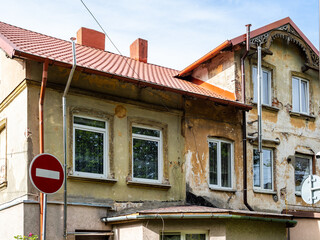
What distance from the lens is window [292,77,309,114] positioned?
17141 mm

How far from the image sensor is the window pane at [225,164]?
1463 cm

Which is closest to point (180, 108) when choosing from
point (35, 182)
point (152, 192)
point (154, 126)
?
point (154, 126)

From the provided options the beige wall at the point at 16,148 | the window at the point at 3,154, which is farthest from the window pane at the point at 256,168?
the window at the point at 3,154

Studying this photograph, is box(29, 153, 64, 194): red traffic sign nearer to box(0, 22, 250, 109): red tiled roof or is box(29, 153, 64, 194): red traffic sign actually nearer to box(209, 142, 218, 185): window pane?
box(0, 22, 250, 109): red tiled roof

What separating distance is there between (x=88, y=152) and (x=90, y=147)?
141 mm

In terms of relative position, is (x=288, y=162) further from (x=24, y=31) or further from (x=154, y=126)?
(x=24, y=31)

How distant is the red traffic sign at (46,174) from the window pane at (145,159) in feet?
16.1

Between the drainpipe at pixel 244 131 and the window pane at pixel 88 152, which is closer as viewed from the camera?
the window pane at pixel 88 152

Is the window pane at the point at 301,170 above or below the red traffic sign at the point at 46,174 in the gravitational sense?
above

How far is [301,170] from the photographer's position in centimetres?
1673

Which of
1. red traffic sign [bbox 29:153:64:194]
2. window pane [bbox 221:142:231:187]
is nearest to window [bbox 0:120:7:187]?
red traffic sign [bbox 29:153:64:194]

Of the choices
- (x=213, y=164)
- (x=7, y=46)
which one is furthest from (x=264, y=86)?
(x=7, y=46)

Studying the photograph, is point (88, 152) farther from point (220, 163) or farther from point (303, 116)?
point (303, 116)

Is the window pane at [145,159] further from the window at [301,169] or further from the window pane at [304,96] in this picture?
the window pane at [304,96]
